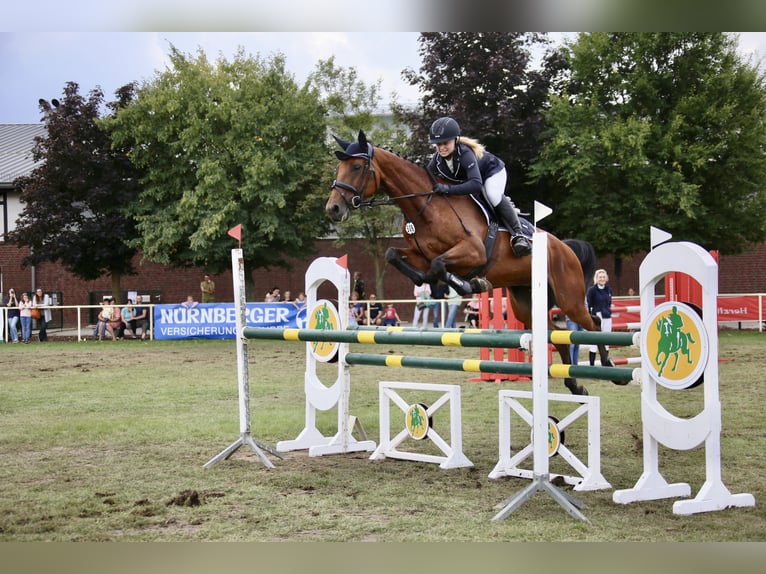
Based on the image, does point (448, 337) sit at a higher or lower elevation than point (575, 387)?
higher

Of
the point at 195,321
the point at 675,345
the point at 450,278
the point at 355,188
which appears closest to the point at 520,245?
the point at 450,278

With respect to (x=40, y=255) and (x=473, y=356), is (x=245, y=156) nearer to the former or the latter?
(x=40, y=255)

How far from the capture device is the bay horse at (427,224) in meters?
5.71

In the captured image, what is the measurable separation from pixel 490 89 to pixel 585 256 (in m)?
14.7

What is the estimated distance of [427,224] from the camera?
5902 millimetres

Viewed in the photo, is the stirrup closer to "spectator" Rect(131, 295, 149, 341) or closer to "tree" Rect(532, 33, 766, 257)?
"spectator" Rect(131, 295, 149, 341)

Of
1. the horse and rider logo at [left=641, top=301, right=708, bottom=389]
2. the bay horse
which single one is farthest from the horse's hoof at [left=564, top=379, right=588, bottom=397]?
the horse and rider logo at [left=641, top=301, right=708, bottom=389]

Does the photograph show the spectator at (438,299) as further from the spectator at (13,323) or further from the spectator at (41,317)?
the spectator at (13,323)

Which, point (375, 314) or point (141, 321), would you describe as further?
point (141, 321)

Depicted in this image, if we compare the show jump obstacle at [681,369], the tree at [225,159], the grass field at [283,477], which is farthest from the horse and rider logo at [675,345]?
the tree at [225,159]

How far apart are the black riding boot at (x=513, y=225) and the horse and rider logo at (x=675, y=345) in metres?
1.68

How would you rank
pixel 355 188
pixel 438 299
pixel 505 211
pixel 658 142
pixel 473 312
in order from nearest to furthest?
pixel 355 188 < pixel 505 211 < pixel 473 312 < pixel 438 299 < pixel 658 142

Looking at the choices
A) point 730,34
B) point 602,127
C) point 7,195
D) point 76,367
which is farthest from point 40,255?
point 730,34

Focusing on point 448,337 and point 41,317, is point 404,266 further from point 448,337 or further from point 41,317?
point 41,317
